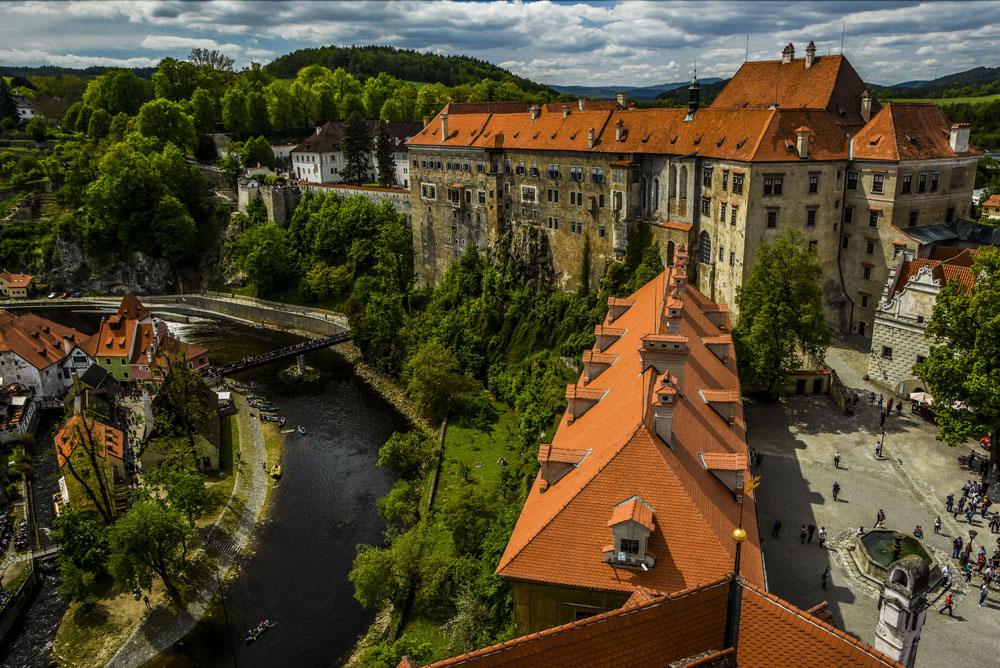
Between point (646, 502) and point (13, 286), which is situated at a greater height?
point (646, 502)

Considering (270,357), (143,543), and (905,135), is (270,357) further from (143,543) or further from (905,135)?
(905,135)

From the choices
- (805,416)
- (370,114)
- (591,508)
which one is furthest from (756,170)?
(370,114)

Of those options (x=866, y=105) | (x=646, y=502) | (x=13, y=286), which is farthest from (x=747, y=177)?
(x=13, y=286)

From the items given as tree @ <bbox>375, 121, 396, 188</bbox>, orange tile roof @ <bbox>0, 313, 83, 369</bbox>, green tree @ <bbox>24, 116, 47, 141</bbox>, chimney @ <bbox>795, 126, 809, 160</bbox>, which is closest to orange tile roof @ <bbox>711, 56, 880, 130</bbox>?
chimney @ <bbox>795, 126, 809, 160</bbox>

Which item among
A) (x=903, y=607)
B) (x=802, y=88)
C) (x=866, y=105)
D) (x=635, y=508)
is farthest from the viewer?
(x=802, y=88)

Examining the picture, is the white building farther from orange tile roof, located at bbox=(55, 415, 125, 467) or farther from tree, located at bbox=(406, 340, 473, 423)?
orange tile roof, located at bbox=(55, 415, 125, 467)

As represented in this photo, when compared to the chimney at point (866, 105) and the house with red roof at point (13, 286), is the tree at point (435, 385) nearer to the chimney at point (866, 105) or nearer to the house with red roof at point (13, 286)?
the chimney at point (866, 105)
